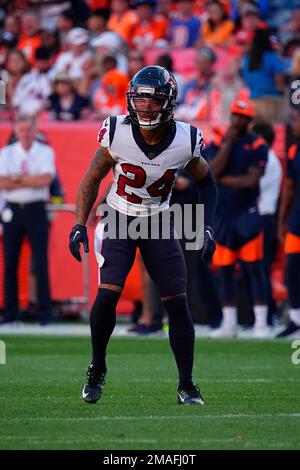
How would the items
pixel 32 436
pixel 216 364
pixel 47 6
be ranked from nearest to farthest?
pixel 32 436
pixel 216 364
pixel 47 6

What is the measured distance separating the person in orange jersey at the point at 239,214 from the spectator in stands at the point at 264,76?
2410mm

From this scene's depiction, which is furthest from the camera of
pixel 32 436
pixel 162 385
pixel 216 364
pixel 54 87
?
pixel 54 87

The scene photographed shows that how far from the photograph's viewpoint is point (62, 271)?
14.3 m

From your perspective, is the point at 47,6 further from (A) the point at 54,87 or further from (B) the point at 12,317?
(B) the point at 12,317

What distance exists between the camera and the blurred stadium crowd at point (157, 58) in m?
14.1

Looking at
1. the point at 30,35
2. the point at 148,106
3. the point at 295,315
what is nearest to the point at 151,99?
the point at 148,106

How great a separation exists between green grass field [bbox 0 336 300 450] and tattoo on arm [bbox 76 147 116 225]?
3.51ft

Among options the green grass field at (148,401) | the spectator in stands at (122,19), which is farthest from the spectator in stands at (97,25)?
the green grass field at (148,401)

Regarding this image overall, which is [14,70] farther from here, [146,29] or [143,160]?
[143,160]

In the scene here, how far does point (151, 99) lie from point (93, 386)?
5.31 ft

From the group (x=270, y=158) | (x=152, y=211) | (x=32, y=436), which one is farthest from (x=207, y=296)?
(x=32, y=436)

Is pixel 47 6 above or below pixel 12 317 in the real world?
above

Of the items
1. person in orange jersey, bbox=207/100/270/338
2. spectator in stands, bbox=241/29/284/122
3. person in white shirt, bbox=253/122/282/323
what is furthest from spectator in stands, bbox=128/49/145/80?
person in orange jersey, bbox=207/100/270/338

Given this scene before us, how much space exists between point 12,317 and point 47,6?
8960mm
